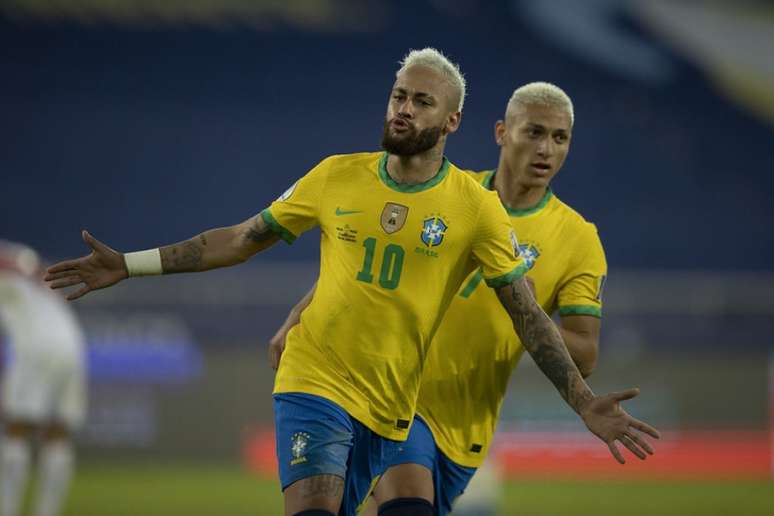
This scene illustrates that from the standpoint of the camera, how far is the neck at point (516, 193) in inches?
256

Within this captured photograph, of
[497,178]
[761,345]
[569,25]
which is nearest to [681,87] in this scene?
[569,25]

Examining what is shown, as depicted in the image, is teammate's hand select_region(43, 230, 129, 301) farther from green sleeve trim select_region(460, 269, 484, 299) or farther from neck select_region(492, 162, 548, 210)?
neck select_region(492, 162, 548, 210)

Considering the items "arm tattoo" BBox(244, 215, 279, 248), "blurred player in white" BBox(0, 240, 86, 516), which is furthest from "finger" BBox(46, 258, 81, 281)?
"blurred player in white" BBox(0, 240, 86, 516)

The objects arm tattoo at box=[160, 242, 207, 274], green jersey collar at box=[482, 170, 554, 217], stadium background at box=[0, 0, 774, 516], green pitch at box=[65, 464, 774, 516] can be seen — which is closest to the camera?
arm tattoo at box=[160, 242, 207, 274]

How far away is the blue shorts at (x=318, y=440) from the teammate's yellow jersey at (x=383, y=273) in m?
0.05

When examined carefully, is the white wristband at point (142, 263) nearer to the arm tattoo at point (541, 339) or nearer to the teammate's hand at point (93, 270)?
the teammate's hand at point (93, 270)

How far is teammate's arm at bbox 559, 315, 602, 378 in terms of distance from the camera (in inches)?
246

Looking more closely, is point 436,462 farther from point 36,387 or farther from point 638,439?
point 36,387

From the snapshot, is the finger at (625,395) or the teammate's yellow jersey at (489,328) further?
the teammate's yellow jersey at (489,328)

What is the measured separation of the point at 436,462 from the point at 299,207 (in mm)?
1510

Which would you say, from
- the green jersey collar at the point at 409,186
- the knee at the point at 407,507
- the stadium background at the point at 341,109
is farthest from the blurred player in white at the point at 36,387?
the stadium background at the point at 341,109

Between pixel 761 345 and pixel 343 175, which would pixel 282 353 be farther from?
pixel 761 345

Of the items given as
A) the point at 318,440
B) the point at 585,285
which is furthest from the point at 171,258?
the point at 585,285

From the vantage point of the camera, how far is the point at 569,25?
933 inches
